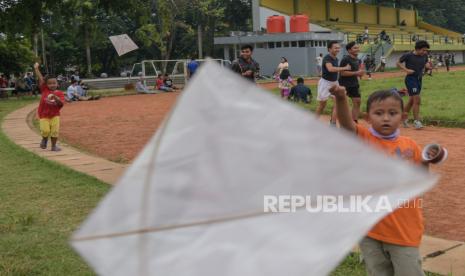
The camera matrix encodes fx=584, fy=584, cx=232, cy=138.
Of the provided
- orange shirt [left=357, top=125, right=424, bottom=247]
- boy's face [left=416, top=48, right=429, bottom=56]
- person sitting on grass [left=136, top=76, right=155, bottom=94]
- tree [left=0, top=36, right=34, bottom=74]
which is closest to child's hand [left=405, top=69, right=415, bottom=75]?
boy's face [left=416, top=48, right=429, bottom=56]

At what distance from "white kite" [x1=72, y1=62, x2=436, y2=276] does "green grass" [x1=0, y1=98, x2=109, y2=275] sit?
2500mm

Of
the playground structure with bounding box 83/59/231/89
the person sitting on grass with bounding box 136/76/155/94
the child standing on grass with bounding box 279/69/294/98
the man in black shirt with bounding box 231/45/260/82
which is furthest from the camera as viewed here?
the playground structure with bounding box 83/59/231/89

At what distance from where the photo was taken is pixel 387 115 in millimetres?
2652

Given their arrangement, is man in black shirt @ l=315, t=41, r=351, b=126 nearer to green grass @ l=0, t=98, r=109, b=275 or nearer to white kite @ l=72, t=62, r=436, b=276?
green grass @ l=0, t=98, r=109, b=275

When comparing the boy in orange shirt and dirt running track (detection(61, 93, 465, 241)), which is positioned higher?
the boy in orange shirt

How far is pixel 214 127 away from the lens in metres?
1.13

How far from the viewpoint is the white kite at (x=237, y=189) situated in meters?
1.09

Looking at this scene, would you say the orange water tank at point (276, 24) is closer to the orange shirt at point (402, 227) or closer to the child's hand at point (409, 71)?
the child's hand at point (409, 71)

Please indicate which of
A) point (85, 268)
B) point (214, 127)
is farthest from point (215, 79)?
point (85, 268)

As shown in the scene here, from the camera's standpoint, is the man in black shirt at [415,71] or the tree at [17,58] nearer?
the man in black shirt at [415,71]

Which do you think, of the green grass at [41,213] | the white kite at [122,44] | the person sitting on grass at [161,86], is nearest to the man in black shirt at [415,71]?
the green grass at [41,213]

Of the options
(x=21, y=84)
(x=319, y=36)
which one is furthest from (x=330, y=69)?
(x=319, y=36)

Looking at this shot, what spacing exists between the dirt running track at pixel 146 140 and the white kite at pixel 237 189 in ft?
10.7

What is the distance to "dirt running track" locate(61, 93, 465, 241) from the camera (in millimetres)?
4598
